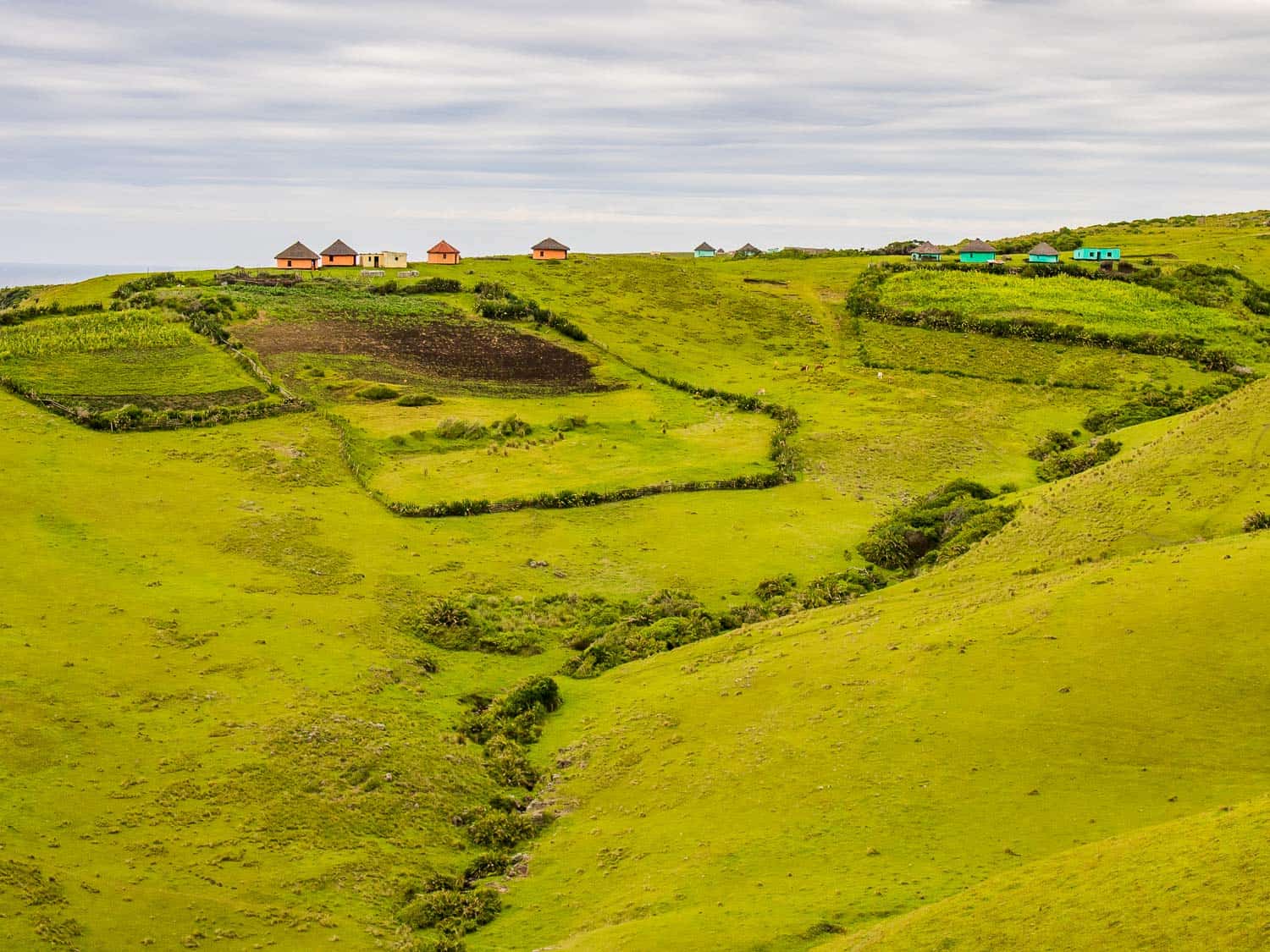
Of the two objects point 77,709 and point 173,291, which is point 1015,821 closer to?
A: point 77,709

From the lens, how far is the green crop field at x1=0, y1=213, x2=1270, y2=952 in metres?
27.7

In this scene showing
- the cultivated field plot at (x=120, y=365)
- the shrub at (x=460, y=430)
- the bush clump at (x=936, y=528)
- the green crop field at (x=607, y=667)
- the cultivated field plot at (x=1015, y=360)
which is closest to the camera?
the green crop field at (x=607, y=667)

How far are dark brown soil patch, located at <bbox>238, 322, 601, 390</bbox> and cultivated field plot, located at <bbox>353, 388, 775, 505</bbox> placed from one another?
761 cm

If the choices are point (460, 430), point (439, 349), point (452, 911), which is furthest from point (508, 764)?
point (439, 349)

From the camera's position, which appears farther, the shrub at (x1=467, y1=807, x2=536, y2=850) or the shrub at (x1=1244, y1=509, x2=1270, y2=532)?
the shrub at (x1=1244, y1=509, x2=1270, y2=532)

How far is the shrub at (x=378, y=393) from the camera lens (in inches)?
3506

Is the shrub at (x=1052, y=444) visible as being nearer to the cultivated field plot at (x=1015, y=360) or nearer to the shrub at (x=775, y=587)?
the cultivated field plot at (x=1015, y=360)

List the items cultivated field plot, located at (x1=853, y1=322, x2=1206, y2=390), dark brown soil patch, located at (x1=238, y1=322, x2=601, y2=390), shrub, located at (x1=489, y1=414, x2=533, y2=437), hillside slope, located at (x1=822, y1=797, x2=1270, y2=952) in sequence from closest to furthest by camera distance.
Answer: hillside slope, located at (x1=822, y1=797, x2=1270, y2=952), shrub, located at (x1=489, y1=414, x2=533, y2=437), dark brown soil patch, located at (x1=238, y1=322, x2=601, y2=390), cultivated field plot, located at (x1=853, y1=322, x2=1206, y2=390)

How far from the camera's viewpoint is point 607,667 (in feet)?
159

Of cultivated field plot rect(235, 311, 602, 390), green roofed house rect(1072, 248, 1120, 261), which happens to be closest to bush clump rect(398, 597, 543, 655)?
cultivated field plot rect(235, 311, 602, 390)

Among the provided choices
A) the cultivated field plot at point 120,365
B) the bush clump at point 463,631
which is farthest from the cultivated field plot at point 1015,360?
the bush clump at point 463,631

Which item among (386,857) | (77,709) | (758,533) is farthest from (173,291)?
(386,857)

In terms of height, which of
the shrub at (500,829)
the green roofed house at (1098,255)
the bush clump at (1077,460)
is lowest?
the shrub at (500,829)

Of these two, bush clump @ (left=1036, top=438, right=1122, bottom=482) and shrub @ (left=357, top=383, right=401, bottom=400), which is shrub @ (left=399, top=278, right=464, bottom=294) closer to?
shrub @ (left=357, top=383, right=401, bottom=400)
